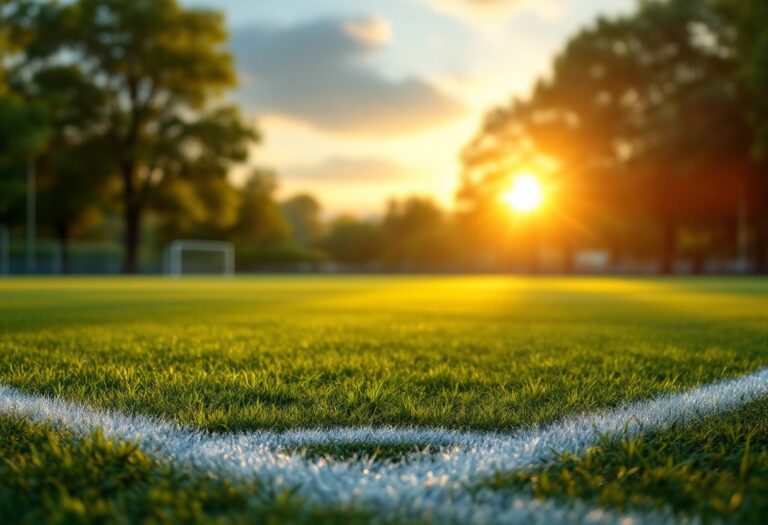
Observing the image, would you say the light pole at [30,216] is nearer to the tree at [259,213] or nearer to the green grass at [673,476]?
the tree at [259,213]

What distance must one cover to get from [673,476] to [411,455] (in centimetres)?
83

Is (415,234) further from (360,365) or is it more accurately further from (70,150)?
(360,365)

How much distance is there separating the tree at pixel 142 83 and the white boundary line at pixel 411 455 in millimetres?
36196

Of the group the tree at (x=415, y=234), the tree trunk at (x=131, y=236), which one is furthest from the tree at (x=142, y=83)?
the tree at (x=415, y=234)

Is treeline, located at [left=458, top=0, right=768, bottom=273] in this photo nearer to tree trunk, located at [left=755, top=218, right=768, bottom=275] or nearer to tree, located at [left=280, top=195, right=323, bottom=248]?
tree trunk, located at [left=755, top=218, right=768, bottom=275]

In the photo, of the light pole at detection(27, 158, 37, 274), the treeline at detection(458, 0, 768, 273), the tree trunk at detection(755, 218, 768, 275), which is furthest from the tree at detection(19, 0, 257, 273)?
the tree trunk at detection(755, 218, 768, 275)

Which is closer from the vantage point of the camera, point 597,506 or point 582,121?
point 597,506

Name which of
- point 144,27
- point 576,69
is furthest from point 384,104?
point 144,27

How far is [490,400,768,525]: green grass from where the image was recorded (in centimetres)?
179

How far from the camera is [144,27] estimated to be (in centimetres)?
3744

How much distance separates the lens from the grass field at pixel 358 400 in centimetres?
182

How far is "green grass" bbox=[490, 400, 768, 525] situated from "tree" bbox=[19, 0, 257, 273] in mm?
37057

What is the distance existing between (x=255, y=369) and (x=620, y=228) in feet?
130

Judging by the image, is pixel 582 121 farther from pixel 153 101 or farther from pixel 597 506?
pixel 597 506
